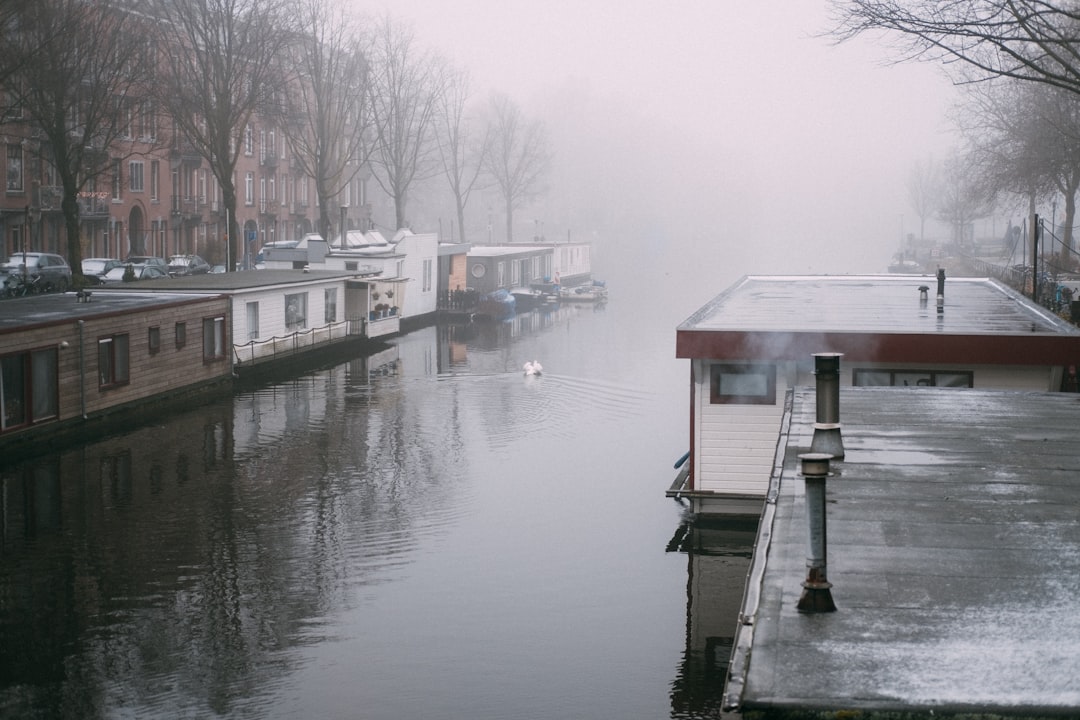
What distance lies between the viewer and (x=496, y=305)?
63094mm

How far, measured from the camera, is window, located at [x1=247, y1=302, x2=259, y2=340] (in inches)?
1576

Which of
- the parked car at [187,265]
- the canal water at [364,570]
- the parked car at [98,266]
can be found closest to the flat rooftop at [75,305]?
the canal water at [364,570]

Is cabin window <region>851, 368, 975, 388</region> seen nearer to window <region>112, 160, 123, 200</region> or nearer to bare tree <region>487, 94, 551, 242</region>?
window <region>112, 160, 123, 200</region>

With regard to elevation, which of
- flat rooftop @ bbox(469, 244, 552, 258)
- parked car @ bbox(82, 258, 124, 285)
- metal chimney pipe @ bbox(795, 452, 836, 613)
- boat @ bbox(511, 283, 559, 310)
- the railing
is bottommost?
the railing

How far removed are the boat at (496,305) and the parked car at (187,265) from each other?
1354cm

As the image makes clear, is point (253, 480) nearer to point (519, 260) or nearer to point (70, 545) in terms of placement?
point (70, 545)

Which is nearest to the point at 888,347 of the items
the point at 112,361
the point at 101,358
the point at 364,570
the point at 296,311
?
the point at 364,570

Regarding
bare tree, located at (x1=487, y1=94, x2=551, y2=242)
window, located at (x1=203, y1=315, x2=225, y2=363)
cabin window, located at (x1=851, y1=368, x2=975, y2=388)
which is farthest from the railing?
bare tree, located at (x1=487, y1=94, x2=551, y2=242)

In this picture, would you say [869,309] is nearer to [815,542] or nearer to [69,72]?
[815,542]

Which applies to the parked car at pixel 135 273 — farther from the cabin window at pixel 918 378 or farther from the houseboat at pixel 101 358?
the cabin window at pixel 918 378

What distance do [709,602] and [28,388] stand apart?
16173mm

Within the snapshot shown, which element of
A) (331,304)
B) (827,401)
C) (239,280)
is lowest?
(331,304)

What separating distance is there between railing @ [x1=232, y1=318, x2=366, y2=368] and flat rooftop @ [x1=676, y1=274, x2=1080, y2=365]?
15.2 m

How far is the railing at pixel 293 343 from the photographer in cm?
3903
